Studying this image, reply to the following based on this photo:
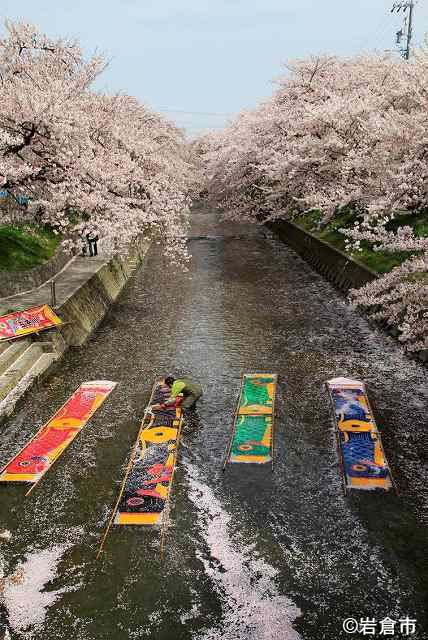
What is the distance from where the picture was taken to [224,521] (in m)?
Result: 10.7

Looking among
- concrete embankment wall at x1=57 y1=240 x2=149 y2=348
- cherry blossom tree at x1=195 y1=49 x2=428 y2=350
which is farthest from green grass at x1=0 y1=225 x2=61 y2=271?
cherry blossom tree at x1=195 y1=49 x2=428 y2=350

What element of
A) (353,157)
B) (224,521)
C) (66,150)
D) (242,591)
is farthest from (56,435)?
(353,157)

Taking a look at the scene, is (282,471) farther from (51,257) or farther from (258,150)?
(258,150)

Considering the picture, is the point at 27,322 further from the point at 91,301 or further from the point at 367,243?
the point at 367,243

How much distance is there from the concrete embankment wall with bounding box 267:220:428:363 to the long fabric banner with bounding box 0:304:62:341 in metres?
12.9

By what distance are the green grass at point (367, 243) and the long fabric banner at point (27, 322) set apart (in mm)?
11408

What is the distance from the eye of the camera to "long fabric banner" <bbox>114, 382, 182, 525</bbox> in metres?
10.7

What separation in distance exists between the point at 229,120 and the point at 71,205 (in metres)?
41.7

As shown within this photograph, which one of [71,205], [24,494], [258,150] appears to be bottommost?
[24,494]

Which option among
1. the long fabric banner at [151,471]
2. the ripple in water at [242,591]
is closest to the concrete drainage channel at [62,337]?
the long fabric banner at [151,471]

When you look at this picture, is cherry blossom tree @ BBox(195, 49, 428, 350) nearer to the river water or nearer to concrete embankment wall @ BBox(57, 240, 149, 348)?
the river water

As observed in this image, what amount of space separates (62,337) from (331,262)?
56.6ft

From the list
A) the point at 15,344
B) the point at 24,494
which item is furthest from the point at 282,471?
the point at 15,344

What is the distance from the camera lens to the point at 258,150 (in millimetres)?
36500
